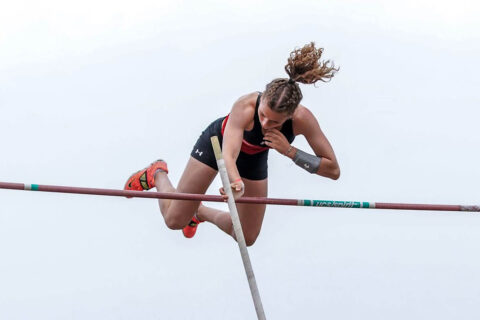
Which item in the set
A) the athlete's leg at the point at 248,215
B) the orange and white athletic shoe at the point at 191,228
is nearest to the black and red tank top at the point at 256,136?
the athlete's leg at the point at 248,215

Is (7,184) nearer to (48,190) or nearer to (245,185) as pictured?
(48,190)

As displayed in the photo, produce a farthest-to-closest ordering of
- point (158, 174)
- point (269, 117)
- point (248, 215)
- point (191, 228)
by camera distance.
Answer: point (191, 228)
point (158, 174)
point (248, 215)
point (269, 117)

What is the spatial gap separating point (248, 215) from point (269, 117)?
1374 mm

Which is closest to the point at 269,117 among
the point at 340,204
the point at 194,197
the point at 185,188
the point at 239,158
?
the point at 239,158

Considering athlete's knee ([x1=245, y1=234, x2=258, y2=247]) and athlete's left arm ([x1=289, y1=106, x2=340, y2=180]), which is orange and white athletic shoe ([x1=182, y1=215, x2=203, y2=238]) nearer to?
athlete's knee ([x1=245, y1=234, x2=258, y2=247])

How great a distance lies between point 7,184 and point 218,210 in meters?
2.22

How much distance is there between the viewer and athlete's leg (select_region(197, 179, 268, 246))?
7.89 metres

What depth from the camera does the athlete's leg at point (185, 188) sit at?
7773 millimetres

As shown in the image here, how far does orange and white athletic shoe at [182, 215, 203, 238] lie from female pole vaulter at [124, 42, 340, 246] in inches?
24.1

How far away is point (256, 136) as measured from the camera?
7.48 metres

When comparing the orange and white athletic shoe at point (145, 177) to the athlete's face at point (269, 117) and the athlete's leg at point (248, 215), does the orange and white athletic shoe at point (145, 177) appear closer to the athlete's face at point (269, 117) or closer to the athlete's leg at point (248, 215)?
the athlete's leg at point (248, 215)

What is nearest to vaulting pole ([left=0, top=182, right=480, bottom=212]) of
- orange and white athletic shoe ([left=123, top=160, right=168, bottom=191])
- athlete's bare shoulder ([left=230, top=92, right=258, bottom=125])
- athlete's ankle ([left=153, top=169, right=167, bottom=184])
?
athlete's bare shoulder ([left=230, top=92, right=258, bottom=125])

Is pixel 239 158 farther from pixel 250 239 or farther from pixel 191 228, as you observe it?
pixel 191 228

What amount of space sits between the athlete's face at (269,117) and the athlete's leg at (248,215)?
0.89 metres
